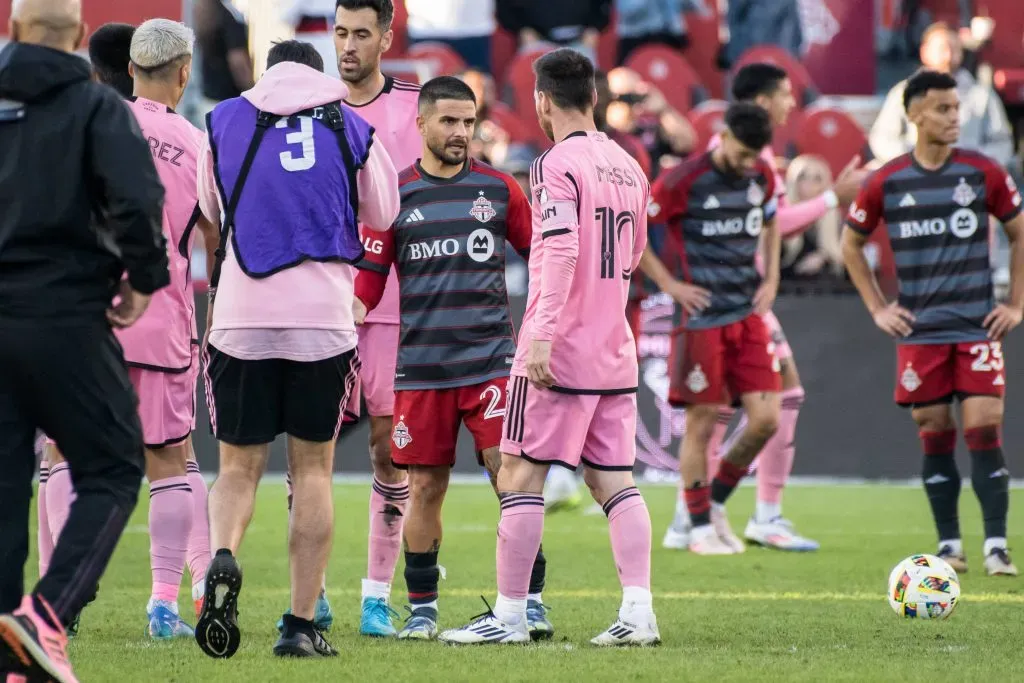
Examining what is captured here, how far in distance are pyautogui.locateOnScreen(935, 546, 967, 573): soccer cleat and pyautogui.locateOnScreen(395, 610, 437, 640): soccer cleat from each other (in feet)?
10.8

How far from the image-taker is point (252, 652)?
5293mm

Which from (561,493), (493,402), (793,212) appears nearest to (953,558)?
(793,212)

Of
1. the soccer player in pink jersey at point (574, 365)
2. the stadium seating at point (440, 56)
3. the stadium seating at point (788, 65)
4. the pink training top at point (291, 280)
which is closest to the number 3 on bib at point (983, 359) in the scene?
the soccer player in pink jersey at point (574, 365)

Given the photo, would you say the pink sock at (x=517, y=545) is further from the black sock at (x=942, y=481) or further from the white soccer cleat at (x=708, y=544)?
the white soccer cleat at (x=708, y=544)

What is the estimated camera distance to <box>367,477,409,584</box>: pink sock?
20.4ft

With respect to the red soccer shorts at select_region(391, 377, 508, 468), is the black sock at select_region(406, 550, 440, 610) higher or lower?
lower

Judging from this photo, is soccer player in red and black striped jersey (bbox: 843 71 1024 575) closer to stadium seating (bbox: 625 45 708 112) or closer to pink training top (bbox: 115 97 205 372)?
pink training top (bbox: 115 97 205 372)

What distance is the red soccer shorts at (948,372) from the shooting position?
8.07 m

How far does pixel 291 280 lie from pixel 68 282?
931 mm

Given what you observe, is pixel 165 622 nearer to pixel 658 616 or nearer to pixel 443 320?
pixel 443 320

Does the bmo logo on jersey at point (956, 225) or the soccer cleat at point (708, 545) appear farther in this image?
the soccer cleat at point (708, 545)

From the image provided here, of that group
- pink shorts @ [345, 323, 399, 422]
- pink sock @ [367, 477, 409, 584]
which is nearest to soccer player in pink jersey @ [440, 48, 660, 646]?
pink sock @ [367, 477, 409, 584]

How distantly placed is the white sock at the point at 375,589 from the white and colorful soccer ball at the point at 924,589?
2.10 meters

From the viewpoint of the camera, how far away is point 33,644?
4066 mm
